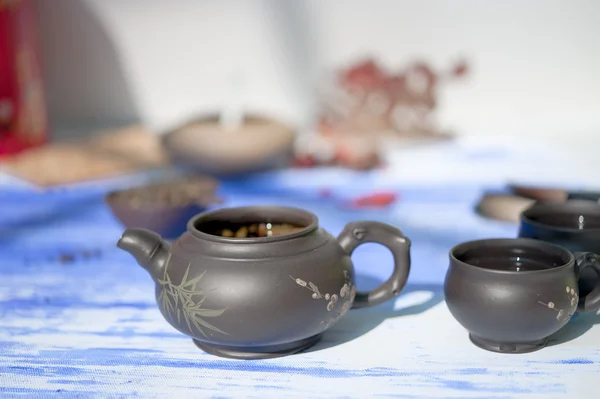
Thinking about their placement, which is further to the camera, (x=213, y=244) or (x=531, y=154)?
(x=531, y=154)

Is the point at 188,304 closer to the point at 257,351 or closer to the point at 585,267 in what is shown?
the point at 257,351

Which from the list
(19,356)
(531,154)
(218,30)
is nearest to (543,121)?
(531,154)

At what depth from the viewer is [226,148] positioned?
7.18 ft

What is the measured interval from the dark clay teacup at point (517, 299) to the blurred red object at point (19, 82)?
1836mm

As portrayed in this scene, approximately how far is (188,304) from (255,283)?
9 centimetres

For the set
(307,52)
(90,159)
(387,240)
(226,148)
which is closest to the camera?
(387,240)

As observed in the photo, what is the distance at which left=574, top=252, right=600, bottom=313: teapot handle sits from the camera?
38.4 inches

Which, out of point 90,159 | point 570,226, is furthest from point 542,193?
point 90,159

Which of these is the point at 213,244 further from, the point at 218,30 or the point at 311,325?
the point at 218,30

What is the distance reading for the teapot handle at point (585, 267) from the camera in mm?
977

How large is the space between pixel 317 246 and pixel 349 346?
5.6 inches

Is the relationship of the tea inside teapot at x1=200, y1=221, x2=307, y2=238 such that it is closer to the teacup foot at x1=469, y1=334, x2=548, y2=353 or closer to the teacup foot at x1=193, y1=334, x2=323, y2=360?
the teacup foot at x1=193, y1=334, x2=323, y2=360

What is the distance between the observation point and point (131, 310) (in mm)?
1179

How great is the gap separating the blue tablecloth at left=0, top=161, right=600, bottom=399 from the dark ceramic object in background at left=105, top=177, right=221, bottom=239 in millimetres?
78
